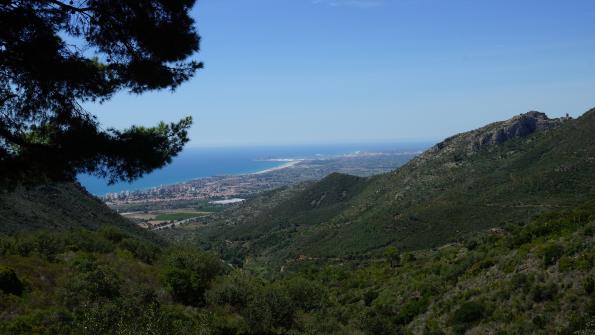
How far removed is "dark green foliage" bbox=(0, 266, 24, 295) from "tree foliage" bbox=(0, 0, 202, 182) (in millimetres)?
12233

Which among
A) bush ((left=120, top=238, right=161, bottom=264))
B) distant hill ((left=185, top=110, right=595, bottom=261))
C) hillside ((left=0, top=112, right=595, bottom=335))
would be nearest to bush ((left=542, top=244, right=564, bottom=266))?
hillside ((left=0, top=112, right=595, bottom=335))

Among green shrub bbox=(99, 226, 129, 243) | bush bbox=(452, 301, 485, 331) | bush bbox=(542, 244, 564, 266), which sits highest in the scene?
green shrub bbox=(99, 226, 129, 243)

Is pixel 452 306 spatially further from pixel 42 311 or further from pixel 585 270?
pixel 42 311

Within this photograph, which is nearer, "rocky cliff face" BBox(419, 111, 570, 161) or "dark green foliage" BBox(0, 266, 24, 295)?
"dark green foliage" BBox(0, 266, 24, 295)

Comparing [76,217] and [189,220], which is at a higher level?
[76,217]

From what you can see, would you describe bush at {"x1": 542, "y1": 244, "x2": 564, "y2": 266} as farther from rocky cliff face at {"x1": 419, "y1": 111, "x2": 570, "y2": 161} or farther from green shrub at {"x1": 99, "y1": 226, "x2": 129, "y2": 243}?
rocky cliff face at {"x1": 419, "y1": 111, "x2": 570, "y2": 161}

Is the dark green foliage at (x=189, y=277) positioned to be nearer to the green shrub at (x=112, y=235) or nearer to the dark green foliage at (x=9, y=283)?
the dark green foliage at (x=9, y=283)

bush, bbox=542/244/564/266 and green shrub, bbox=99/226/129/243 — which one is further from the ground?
green shrub, bbox=99/226/129/243

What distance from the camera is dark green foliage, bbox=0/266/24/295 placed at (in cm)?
1742

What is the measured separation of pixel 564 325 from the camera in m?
15.6

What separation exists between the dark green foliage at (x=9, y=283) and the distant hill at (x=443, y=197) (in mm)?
48880

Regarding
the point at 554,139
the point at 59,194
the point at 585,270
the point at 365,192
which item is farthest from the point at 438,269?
the point at 365,192

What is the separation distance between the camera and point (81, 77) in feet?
26.4

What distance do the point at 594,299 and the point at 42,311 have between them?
21546 millimetres
